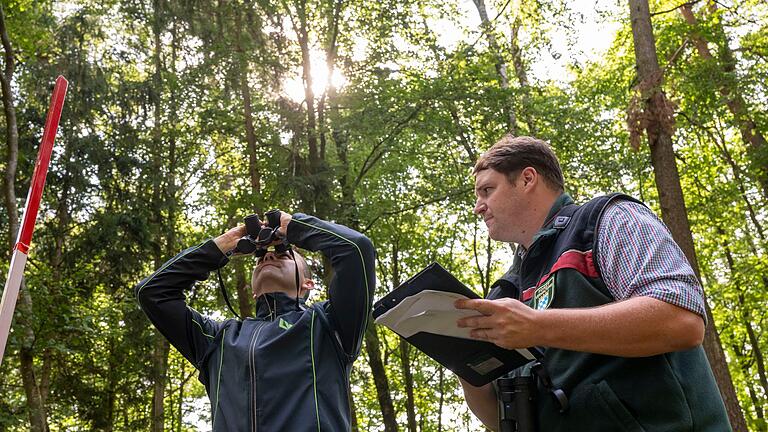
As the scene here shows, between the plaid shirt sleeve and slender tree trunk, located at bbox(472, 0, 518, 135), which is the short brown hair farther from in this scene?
slender tree trunk, located at bbox(472, 0, 518, 135)

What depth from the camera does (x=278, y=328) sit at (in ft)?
11.1

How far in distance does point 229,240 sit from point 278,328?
60 cm

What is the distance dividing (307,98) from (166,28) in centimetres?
297

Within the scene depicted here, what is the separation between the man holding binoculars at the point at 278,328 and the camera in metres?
3.14

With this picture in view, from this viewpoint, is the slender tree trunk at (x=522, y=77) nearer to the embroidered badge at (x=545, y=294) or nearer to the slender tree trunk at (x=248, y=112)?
the slender tree trunk at (x=248, y=112)

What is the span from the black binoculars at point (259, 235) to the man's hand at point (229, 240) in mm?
95

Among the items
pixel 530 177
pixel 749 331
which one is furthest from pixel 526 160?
pixel 749 331

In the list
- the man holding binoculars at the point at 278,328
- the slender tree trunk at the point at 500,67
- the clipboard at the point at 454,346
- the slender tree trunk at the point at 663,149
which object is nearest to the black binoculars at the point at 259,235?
the man holding binoculars at the point at 278,328

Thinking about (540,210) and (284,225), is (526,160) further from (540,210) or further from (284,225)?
(284,225)

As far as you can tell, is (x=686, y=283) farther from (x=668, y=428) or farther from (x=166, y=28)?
(x=166, y=28)

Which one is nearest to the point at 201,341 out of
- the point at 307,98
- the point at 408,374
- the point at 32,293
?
the point at 32,293

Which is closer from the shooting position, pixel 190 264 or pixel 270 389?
pixel 270 389

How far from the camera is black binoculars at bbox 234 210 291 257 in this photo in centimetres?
358

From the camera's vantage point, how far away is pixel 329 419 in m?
3.13
